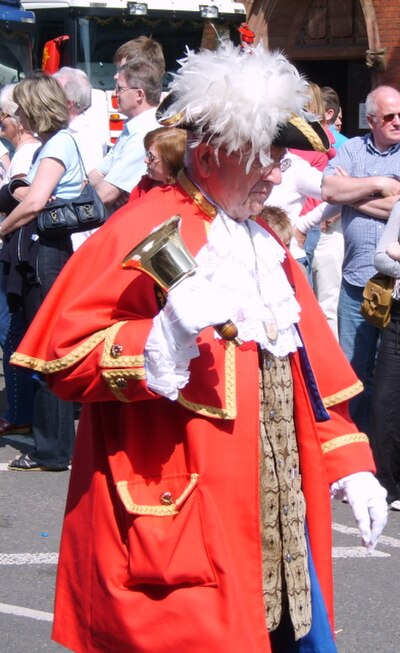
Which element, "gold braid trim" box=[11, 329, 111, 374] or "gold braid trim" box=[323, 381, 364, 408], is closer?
"gold braid trim" box=[11, 329, 111, 374]

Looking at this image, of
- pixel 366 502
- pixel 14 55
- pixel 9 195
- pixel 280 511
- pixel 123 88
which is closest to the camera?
pixel 280 511

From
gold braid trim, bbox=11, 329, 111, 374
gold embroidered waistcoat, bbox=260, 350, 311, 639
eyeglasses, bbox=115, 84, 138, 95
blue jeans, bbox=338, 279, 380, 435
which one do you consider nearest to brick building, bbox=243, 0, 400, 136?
eyeglasses, bbox=115, 84, 138, 95

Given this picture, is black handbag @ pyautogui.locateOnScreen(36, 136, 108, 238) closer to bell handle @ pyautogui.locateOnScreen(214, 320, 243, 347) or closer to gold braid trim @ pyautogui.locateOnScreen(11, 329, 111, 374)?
gold braid trim @ pyautogui.locateOnScreen(11, 329, 111, 374)

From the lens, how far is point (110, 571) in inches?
99.3

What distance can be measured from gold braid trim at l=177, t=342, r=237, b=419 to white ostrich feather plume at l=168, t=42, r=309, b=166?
1.37 ft

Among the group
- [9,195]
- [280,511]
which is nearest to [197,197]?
[280,511]

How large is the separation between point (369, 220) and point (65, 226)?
1.53 m

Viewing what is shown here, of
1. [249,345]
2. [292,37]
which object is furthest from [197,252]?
[292,37]

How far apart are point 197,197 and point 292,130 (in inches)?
10.2

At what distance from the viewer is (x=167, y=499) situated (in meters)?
2.49

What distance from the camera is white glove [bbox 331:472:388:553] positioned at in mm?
2723

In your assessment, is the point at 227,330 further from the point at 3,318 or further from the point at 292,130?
the point at 3,318

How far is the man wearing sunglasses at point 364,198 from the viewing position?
5.91 m

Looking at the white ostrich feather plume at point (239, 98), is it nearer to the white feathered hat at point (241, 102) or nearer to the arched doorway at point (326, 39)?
the white feathered hat at point (241, 102)
